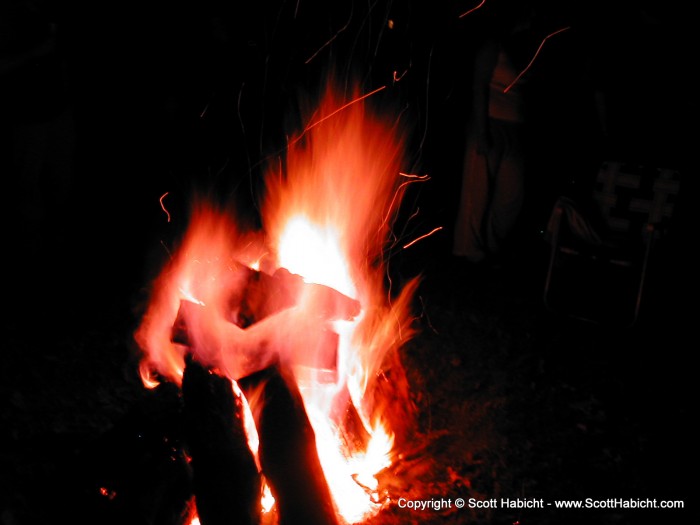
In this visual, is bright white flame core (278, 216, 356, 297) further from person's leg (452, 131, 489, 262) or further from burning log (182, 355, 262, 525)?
person's leg (452, 131, 489, 262)

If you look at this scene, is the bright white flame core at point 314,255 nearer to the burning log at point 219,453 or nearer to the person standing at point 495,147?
the burning log at point 219,453

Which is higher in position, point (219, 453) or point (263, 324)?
point (263, 324)

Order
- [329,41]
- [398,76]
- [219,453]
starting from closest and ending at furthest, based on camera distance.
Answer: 1. [219,453]
2. [329,41]
3. [398,76]

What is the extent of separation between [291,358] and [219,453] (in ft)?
2.28

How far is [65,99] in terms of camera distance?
4699 mm

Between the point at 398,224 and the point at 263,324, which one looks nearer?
the point at 263,324

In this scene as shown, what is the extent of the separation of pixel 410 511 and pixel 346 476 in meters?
0.39

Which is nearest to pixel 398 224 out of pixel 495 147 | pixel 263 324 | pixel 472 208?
pixel 472 208

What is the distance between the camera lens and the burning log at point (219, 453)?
2645 mm

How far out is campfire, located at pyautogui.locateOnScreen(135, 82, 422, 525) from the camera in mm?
2758

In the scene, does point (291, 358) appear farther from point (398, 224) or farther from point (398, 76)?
point (398, 76)

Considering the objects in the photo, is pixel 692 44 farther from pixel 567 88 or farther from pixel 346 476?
pixel 346 476

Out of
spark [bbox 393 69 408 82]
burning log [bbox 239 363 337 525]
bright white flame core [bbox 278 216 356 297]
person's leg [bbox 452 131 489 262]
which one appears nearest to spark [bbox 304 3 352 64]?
spark [bbox 393 69 408 82]

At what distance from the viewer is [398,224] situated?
7.18 meters
